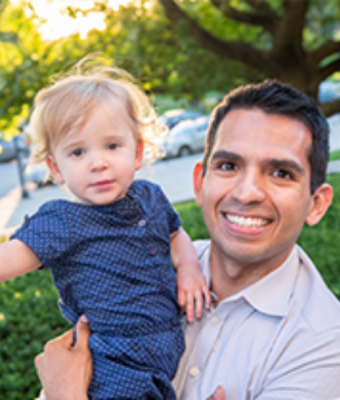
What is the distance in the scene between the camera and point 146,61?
5.95 m

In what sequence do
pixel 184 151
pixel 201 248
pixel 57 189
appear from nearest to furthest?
pixel 201 248 < pixel 57 189 < pixel 184 151

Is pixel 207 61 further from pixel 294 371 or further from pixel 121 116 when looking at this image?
pixel 294 371

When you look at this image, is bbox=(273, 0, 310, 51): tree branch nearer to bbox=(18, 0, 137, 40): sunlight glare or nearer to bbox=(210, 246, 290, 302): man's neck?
bbox=(18, 0, 137, 40): sunlight glare

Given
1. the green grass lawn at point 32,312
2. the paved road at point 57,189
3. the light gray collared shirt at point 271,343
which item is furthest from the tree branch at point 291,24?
the paved road at point 57,189

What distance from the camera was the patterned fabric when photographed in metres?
1.98

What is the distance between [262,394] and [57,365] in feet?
2.86

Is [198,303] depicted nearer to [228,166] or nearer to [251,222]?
[251,222]

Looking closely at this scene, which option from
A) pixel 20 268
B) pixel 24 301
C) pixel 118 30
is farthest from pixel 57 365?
pixel 118 30

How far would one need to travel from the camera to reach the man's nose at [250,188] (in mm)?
2014

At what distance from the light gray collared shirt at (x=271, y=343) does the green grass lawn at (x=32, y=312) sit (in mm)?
2411

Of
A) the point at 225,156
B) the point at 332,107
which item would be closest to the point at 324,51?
the point at 332,107

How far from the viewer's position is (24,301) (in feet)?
16.4

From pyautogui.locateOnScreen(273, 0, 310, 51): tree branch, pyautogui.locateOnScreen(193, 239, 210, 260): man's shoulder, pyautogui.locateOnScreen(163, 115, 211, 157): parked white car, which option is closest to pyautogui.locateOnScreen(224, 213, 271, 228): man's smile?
pyautogui.locateOnScreen(193, 239, 210, 260): man's shoulder

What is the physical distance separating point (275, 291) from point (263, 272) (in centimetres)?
15
